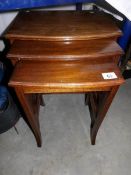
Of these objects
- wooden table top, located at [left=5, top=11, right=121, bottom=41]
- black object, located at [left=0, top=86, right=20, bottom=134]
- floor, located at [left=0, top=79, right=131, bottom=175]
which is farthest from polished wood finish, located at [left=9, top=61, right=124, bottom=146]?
floor, located at [left=0, top=79, right=131, bottom=175]

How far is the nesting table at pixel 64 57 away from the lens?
735 millimetres

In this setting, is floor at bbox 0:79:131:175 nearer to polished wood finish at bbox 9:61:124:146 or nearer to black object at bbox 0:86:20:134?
black object at bbox 0:86:20:134

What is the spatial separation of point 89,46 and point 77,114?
775mm

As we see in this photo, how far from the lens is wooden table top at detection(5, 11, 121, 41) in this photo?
0.86 meters

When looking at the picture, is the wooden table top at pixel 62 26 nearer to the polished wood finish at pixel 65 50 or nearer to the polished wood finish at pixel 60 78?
the polished wood finish at pixel 65 50

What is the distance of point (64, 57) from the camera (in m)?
0.80

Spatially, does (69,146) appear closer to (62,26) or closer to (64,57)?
(64,57)

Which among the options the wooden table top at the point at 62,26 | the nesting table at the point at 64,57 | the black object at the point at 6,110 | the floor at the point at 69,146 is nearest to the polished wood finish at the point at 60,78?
the nesting table at the point at 64,57

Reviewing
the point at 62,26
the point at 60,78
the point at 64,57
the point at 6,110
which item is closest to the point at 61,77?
the point at 60,78

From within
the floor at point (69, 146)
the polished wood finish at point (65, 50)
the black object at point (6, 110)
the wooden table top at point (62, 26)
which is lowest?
the floor at point (69, 146)

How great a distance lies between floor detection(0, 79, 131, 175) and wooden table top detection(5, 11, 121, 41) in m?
0.80

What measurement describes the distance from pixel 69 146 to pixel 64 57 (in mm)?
777

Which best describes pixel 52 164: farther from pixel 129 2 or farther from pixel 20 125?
pixel 129 2

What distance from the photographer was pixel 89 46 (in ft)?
2.83
